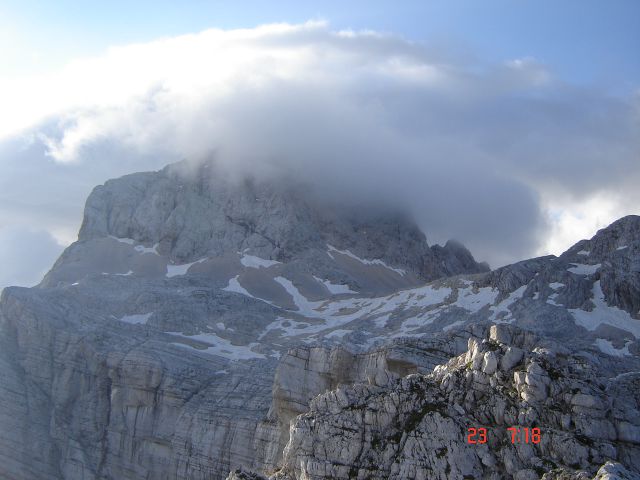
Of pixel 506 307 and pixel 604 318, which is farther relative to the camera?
pixel 506 307

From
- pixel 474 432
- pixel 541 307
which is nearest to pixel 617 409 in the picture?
pixel 474 432

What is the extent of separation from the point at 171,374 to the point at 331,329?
1851 inches

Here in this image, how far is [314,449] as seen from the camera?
172ft

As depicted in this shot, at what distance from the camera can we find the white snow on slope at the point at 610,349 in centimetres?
13771

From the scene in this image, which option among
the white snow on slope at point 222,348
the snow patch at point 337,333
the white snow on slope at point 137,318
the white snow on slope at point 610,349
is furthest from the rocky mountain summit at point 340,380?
the snow patch at point 337,333

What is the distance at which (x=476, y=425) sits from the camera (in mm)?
51031

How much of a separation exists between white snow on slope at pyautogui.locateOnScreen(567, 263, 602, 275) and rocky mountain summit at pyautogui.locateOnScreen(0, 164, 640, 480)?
63 cm

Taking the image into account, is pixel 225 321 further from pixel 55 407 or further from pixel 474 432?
pixel 474 432

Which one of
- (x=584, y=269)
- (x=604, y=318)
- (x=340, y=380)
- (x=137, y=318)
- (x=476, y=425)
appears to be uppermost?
(x=584, y=269)
